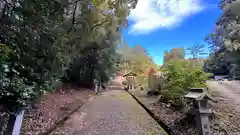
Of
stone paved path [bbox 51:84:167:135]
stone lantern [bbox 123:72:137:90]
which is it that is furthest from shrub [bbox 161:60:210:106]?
stone lantern [bbox 123:72:137:90]

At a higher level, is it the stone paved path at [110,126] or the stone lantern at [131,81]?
the stone lantern at [131,81]

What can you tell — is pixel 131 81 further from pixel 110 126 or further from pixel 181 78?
pixel 110 126

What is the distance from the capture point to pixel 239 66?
1014cm

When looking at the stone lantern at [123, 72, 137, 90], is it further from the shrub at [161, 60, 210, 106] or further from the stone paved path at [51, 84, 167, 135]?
the stone paved path at [51, 84, 167, 135]

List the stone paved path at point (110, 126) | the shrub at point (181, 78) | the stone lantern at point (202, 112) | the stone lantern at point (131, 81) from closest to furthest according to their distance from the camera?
the stone lantern at point (202, 112)
the stone paved path at point (110, 126)
the shrub at point (181, 78)
the stone lantern at point (131, 81)

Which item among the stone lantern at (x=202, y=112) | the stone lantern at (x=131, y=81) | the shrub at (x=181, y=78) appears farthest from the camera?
the stone lantern at (x=131, y=81)

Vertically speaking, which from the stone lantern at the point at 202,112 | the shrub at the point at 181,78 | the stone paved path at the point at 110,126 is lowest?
the stone paved path at the point at 110,126

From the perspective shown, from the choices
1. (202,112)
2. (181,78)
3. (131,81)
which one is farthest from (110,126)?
(131,81)

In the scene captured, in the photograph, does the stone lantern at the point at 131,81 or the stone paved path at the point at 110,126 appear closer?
the stone paved path at the point at 110,126

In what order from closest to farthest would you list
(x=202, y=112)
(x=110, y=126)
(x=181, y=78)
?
(x=202, y=112)
(x=110, y=126)
(x=181, y=78)

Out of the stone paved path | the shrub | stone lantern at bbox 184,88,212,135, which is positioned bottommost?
the stone paved path

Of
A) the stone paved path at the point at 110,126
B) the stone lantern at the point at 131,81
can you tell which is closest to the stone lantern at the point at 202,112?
the stone paved path at the point at 110,126

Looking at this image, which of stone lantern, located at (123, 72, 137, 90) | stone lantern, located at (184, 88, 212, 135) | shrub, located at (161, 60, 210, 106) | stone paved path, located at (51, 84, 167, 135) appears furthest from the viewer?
stone lantern, located at (123, 72, 137, 90)

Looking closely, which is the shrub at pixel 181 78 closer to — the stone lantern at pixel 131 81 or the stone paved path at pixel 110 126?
the stone paved path at pixel 110 126
